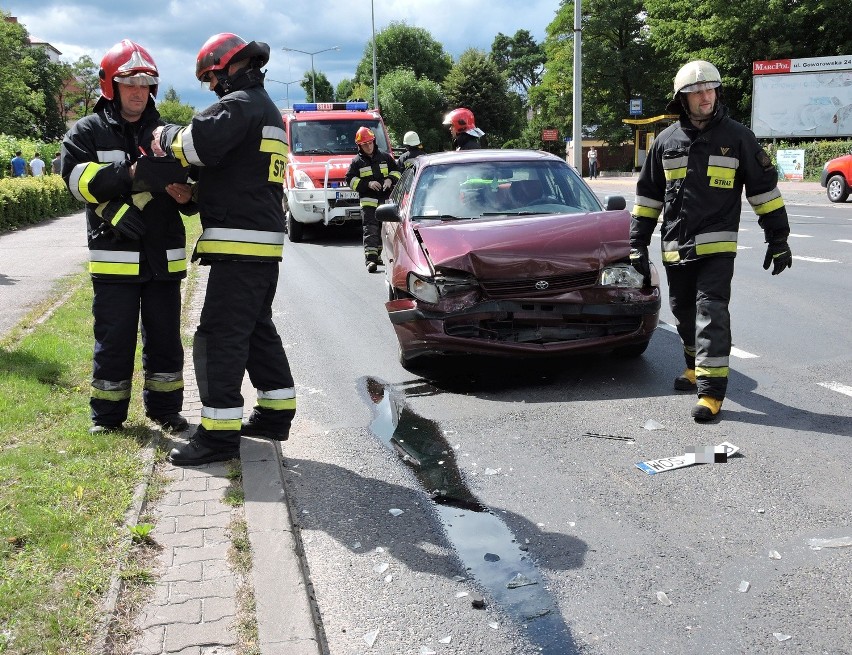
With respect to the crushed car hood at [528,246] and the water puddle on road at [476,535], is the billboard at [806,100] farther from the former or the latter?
the water puddle on road at [476,535]

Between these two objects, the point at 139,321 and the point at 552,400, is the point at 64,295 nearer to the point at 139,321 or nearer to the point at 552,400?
the point at 139,321

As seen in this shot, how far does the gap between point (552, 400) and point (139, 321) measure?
2.60 m

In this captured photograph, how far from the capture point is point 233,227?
170 inches

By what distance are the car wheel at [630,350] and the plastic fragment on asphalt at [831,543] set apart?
289 centimetres

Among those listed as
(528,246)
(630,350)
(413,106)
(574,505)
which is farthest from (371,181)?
(413,106)

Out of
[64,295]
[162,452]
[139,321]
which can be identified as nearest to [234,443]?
[162,452]

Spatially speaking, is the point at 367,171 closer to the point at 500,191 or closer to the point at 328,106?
the point at 500,191

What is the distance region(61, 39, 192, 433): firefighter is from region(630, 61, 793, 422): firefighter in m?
2.94

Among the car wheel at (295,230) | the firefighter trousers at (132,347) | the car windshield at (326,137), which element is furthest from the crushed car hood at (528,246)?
the car windshield at (326,137)

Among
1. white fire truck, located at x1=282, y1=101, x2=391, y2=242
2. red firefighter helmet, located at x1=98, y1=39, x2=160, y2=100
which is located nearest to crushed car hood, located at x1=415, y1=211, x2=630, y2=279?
red firefighter helmet, located at x1=98, y1=39, x2=160, y2=100

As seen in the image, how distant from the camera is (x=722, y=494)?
4.05 m

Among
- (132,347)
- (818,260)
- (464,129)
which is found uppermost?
(464,129)

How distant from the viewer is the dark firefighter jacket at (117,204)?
459 cm

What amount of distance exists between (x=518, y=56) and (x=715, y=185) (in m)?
122
